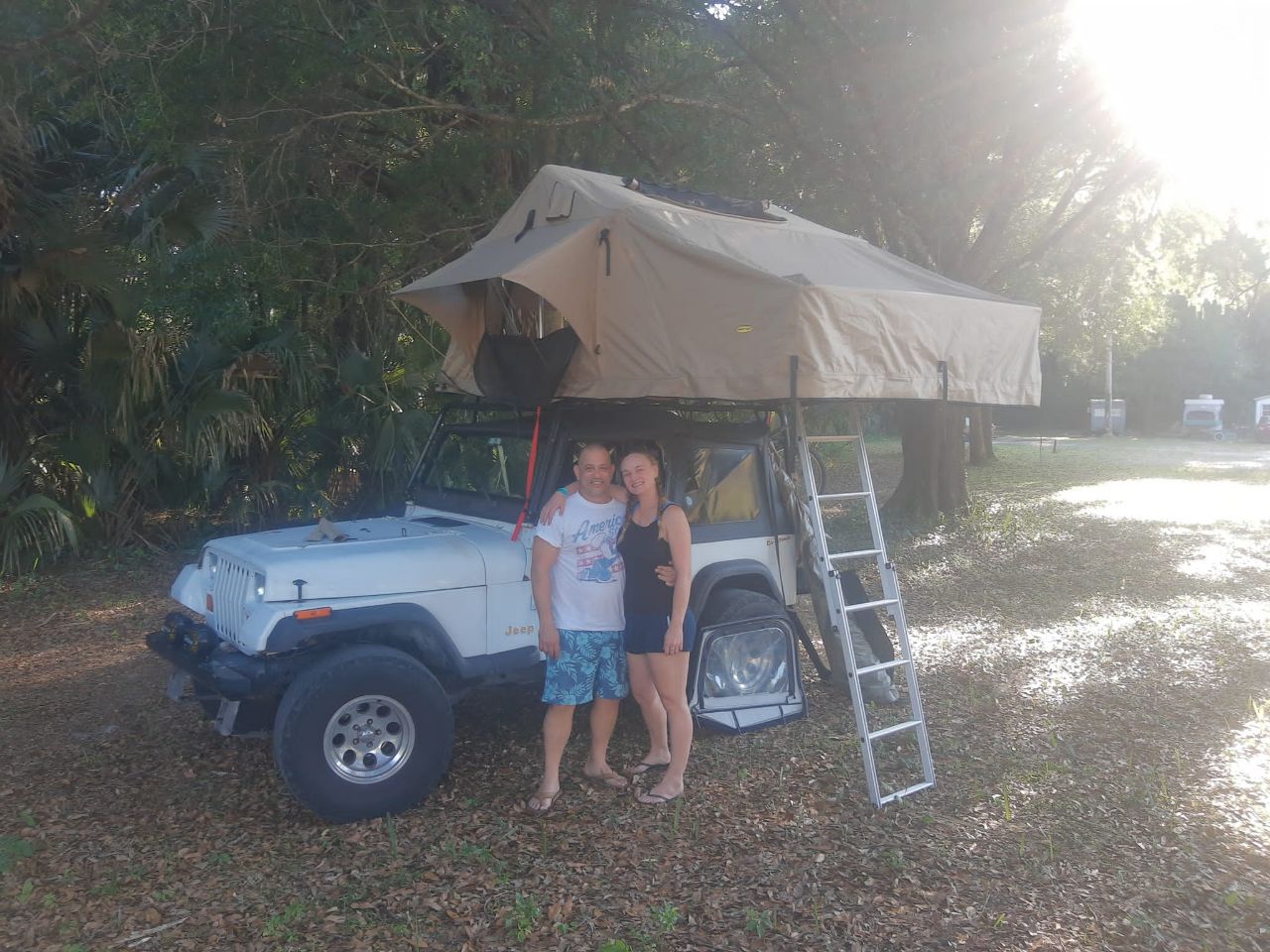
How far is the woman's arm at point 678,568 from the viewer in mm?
4559

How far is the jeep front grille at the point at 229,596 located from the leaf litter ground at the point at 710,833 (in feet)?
2.49

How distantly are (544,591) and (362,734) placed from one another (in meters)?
0.98

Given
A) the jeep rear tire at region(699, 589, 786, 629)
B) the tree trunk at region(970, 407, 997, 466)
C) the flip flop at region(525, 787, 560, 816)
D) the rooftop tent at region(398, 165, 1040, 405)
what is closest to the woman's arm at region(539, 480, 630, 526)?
the rooftop tent at region(398, 165, 1040, 405)

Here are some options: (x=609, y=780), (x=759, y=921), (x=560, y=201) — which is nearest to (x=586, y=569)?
(x=609, y=780)

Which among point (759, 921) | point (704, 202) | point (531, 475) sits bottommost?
point (759, 921)

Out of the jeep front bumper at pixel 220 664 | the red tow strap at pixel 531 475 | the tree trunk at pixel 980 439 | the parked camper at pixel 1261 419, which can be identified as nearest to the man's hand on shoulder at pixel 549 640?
the red tow strap at pixel 531 475

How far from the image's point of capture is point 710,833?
4516 millimetres

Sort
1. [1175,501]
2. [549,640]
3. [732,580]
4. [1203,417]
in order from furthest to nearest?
1. [1203,417]
2. [1175,501]
3. [732,580]
4. [549,640]

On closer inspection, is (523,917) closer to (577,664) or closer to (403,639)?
(577,664)

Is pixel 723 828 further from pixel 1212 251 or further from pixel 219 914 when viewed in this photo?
pixel 1212 251

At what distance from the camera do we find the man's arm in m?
4.55

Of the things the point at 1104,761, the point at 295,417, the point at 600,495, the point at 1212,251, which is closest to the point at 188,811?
the point at 600,495

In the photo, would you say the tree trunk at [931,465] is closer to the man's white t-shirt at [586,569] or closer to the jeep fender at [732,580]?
the jeep fender at [732,580]

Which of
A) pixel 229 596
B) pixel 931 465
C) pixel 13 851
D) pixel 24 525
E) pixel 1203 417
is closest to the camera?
pixel 13 851
